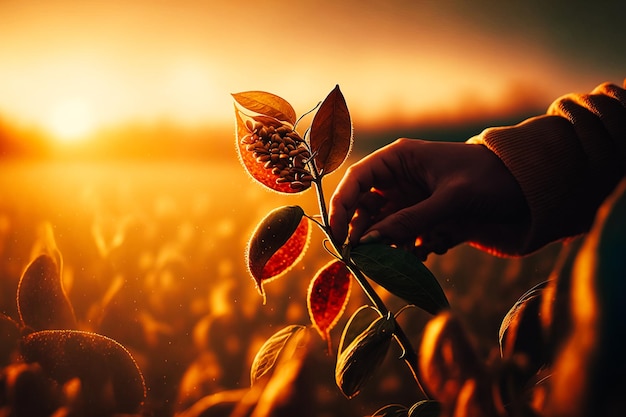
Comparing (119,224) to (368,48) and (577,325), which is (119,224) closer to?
(368,48)

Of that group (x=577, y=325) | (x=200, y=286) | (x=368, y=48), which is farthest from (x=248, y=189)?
(x=577, y=325)

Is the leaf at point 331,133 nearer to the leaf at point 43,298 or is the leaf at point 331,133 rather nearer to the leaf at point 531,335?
the leaf at point 531,335

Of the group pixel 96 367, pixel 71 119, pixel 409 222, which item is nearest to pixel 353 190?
pixel 409 222

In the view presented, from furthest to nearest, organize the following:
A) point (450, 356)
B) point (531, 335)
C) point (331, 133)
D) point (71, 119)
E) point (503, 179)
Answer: point (71, 119)
point (503, 179)
point (331, 133)
point (531, 335)
point (450, 356)

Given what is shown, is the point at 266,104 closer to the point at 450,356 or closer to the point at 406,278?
the point at 406,278

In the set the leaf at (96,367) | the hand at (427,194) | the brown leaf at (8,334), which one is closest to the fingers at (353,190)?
the hand at (427,194)

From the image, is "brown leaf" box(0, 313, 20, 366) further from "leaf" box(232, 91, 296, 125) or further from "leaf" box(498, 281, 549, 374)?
"leaf" box(498, 281, 549, 374)

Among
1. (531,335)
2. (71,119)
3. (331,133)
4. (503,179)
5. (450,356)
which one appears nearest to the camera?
(450,356)
